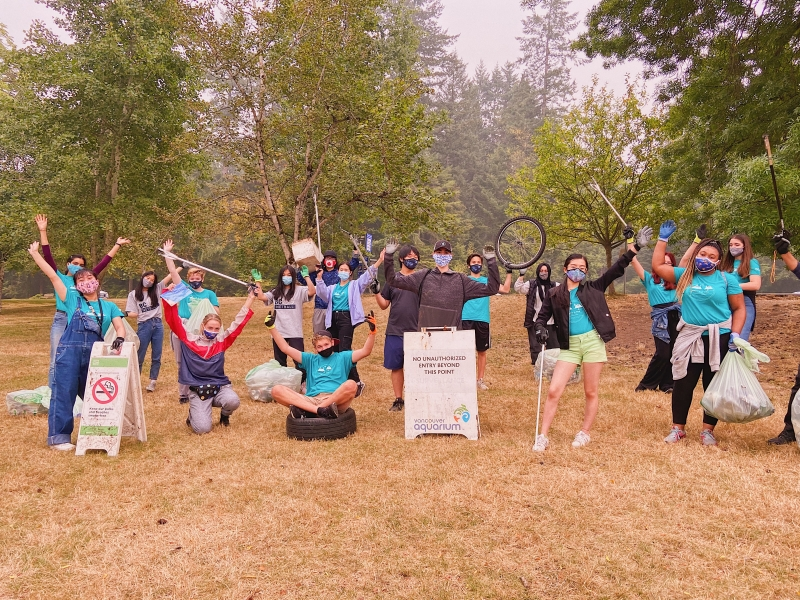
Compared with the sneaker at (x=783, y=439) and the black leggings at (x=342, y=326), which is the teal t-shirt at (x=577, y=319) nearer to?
the sneaker at (x=783, y=439)

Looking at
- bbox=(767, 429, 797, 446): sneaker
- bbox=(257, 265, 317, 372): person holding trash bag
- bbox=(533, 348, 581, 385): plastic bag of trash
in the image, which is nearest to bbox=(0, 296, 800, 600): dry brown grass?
bbox=(767, 429, 797, 446): sneaker

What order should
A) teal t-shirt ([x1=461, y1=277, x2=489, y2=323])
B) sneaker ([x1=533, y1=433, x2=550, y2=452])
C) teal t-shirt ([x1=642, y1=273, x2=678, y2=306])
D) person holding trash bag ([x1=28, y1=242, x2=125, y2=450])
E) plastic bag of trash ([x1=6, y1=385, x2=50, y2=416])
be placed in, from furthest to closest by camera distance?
1. teal t-shirt ([x1=461, y1=277, x2=489, y2=323])
2. teal t-shirt ([x1=642, y1=273, x2=678, y2=306])
3. plastic bag of trash ([x1=6, y1=385, x2=50, y2=416])
4. person holding trash bag ([x1=28, y1=242, x2=125, y2=450])
5. sneaker ([x1=533, y1=433, x2=550, y2=452])

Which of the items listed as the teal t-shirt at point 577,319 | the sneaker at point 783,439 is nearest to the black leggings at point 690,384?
the sneaker at point 783,439

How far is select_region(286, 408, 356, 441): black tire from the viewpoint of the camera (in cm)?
620

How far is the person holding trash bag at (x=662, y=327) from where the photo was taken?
320 inches

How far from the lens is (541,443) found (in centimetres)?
568

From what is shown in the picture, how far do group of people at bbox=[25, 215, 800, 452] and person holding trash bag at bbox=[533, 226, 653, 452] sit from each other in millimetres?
11

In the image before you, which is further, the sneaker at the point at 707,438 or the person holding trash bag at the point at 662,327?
the person holding trash bag at the point at 662,327

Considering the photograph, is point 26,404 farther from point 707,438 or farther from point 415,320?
point 707,438

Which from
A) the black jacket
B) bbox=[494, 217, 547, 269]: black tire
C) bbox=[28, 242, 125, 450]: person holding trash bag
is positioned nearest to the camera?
the black jacket

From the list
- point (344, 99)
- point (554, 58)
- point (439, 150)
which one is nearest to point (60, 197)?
point (344, 99)

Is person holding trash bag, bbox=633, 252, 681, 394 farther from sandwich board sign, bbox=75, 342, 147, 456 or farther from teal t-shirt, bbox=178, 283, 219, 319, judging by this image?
sandwich board sign, bbox=75, 342, 147, 456

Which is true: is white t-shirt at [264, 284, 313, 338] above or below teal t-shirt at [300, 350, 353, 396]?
above

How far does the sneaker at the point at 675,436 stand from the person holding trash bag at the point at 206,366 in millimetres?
4692
